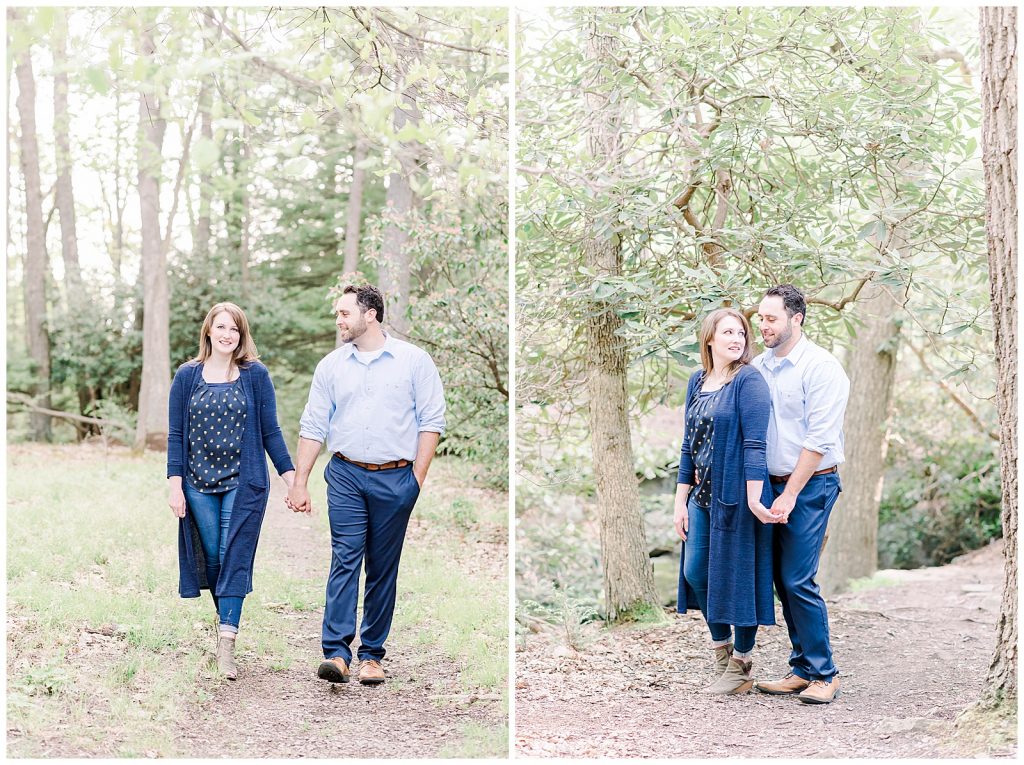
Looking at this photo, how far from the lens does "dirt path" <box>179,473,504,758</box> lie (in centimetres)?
309

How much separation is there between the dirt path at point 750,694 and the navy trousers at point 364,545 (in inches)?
27.7

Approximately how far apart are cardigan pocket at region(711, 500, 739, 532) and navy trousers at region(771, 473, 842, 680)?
0.71ft

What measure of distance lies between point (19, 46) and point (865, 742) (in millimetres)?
3439

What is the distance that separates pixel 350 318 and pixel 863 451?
197 inches

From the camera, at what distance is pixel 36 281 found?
10836 millimetres

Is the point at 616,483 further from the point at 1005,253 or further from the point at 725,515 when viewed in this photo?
the point at 1005,253

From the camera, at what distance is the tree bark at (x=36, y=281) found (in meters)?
10.4

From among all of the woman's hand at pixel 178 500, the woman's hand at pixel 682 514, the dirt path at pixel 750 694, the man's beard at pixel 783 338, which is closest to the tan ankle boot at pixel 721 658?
the dirt path at pixel 750 694

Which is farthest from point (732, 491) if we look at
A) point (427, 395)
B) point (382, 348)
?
point (382, 348)

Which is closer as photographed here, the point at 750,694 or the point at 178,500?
the point at 178,500

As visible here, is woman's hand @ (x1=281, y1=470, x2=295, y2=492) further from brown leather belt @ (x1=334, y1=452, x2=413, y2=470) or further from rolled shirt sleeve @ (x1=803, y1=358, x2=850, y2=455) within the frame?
rolled shirt sleeve @ (x1=803, y1=358, x2=850, y2=455)

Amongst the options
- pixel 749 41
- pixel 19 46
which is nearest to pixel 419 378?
pixel 19 46

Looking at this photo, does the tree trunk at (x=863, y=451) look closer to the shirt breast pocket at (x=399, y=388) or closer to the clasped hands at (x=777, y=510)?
the clasped hands at (x=777, y=510)

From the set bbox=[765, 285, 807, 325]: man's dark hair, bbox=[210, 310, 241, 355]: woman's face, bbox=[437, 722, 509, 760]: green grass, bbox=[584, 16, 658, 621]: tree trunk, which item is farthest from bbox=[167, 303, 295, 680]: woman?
bbox=[765, 285, 807, 325]: man's dark hair
